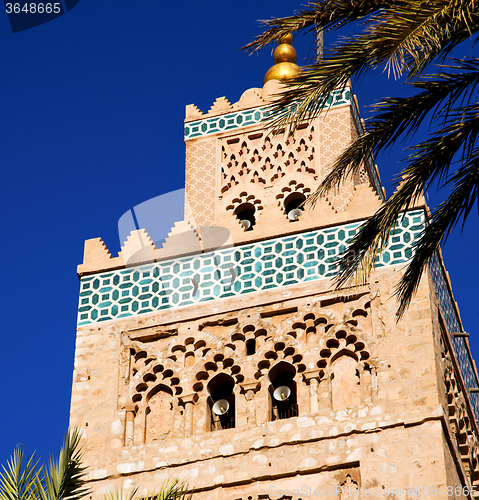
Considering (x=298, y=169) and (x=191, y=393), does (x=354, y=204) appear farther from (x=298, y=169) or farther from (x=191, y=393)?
(x=191, y=393)

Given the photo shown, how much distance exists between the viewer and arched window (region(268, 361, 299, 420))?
1184cm

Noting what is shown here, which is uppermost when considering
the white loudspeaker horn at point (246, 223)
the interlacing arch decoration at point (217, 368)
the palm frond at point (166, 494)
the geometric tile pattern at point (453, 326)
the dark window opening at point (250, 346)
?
the white loudspeaker horn at point (246, 223)

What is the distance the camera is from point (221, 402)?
39.9 ft

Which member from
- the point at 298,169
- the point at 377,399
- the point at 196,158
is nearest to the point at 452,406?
the point at 377,399

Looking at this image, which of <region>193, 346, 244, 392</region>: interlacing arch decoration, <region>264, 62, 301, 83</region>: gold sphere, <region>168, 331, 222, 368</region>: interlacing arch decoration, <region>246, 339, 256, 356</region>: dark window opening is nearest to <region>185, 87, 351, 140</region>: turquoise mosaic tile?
<region>264, 62, 301, 83</region>: gold sphere

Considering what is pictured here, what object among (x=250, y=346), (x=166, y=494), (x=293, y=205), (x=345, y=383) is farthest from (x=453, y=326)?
(x=166, y=494)

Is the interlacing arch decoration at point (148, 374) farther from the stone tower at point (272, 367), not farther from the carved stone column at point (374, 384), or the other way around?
the carved stone column at point (374, 384)

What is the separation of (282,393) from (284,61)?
634cm

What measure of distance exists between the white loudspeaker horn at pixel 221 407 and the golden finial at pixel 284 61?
584cm

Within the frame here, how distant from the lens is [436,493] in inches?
410

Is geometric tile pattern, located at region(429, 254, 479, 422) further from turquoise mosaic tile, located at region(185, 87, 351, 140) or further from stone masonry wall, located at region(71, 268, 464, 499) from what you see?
turquoise mosaic tile, located at region(185, 87, 351, 140)

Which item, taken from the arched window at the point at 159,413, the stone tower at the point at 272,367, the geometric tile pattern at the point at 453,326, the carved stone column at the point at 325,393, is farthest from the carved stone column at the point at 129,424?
the geometric tile pattern at the point at 453,326

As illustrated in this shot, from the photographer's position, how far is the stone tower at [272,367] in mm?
11086

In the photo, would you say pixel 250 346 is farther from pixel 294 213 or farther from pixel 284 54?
pixel 284 54
